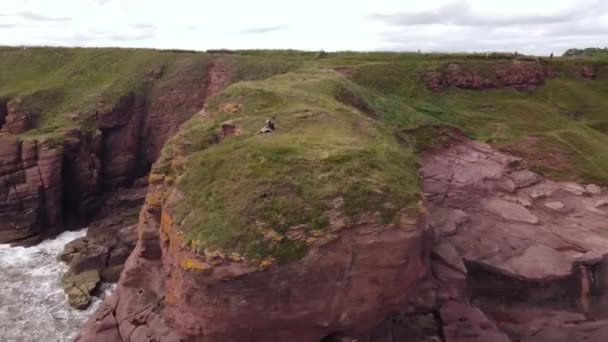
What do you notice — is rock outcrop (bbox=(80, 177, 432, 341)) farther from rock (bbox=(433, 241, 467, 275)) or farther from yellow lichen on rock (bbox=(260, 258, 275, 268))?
rock (bbox=(433, 241, 467, 275))

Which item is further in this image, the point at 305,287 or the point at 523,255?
the point at 523,255

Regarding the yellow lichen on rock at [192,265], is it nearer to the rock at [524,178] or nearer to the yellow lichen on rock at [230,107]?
the yellow lichen on rock at [230,107]

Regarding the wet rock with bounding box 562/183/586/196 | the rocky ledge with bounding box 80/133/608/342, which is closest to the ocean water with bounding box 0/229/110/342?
the rocky ledge with bounding box 80/133/608/342

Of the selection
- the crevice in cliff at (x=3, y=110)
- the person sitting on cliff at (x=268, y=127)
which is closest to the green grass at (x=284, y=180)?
the person sitting on cliff at (x=268, y=127)

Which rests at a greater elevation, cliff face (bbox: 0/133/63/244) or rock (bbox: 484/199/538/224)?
rock (bbox: 484/199/538/224)

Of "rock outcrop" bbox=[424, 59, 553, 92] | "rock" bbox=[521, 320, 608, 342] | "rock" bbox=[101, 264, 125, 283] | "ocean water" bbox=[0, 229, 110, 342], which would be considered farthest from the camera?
"rock outcrop" bbox=[424, 59, 553, 92]

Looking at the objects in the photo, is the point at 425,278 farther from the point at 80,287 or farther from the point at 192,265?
the point at 80,287

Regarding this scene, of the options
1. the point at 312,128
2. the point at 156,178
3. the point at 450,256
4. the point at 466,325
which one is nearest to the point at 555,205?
the point at 450,256
